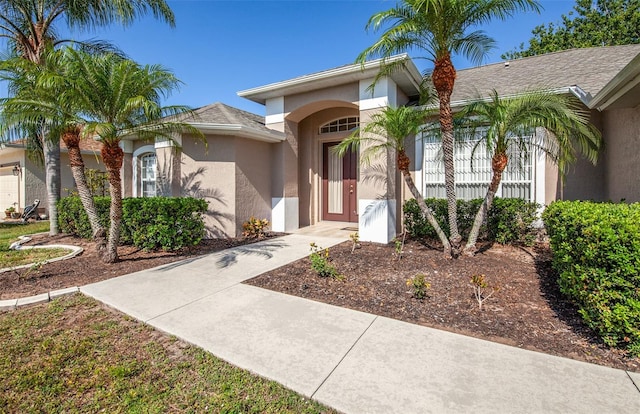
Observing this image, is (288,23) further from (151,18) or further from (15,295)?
(15,295)

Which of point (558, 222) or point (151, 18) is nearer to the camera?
point (558, 222)

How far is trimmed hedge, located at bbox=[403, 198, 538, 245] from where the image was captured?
7141mm

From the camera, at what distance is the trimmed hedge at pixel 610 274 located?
9.43 ft

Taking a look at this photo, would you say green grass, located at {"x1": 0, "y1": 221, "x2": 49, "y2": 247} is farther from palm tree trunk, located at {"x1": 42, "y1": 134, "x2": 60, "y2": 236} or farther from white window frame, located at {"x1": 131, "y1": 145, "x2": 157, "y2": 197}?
white window frame, located at {"x1": 131, "y1": 145, "x2": 157, "y2": 197}

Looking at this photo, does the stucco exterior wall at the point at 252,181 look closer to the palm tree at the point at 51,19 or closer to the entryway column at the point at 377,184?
the entryway column at the point at 377,184

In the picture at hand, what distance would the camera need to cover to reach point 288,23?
1136 cm

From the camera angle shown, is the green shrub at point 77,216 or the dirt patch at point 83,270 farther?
the green shrub at point 77,216

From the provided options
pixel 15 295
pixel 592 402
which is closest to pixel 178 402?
pixel 592 402

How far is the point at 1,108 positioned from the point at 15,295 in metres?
3.98

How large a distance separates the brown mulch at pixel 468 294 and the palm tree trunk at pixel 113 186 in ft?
11.6

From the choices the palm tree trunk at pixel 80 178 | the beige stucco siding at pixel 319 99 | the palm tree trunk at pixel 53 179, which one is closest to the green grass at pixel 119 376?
the palm tree trunk at pixel 80 178

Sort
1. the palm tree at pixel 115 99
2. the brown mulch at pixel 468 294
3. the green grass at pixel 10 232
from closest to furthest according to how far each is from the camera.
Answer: the brown mulch at pixel 468 294 → the palm tree at pixel 115 99 → the green grass at pixel 10 232

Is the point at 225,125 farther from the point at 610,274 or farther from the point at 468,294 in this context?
the point at 610,274

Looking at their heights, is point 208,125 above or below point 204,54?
below
